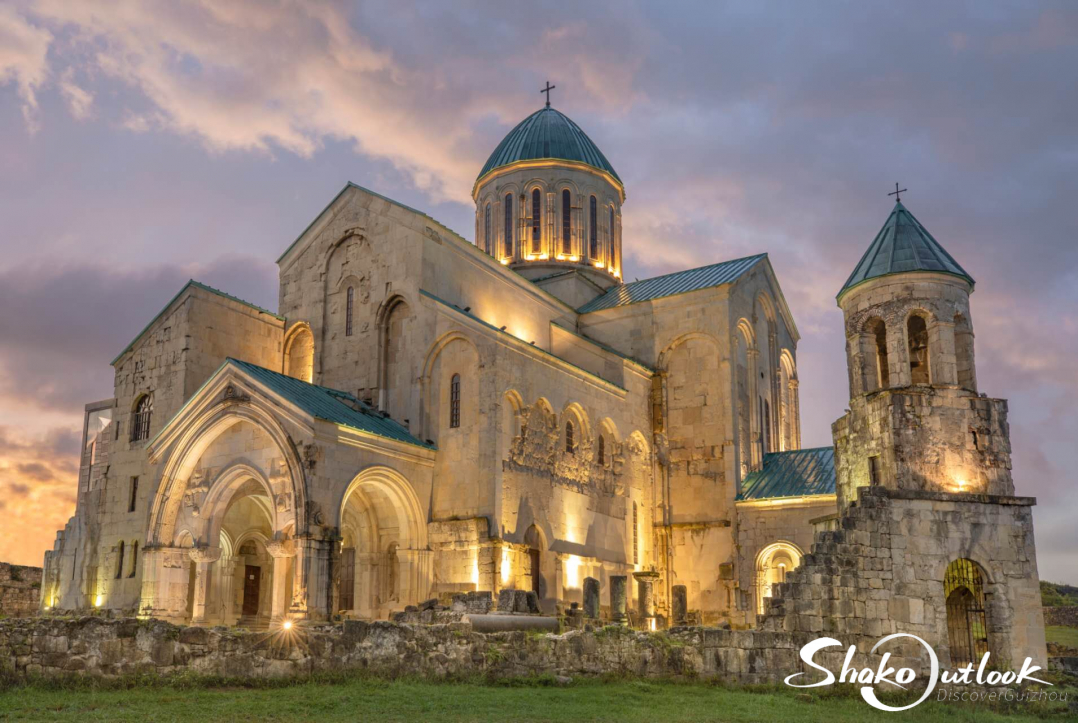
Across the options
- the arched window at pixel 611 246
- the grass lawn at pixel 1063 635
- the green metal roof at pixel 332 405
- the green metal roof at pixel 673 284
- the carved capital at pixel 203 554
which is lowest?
the grass lawn at pixel 1063 635

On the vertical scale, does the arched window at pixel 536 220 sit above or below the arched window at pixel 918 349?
above

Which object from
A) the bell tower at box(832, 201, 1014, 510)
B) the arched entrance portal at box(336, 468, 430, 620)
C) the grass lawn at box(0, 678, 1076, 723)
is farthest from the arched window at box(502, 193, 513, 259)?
the grass lawn at box(0, 678, 1076, 723)

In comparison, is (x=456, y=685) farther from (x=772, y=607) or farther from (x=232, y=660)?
(x=772, y=607)

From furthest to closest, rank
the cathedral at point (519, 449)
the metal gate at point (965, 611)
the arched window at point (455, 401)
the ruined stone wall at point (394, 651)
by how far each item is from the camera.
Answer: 1. the arched window at point (455, 401)
2. the cathedral at point (519, 449)
3. the metal gate at point (965, 611)
4. the ruined stone wall at point (394, 651)

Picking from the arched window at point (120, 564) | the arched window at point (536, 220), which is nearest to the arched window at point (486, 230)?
the arched window at point (536, 220)

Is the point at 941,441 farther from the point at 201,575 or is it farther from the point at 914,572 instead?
the point at 201,575

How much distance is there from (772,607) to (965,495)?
15.3ft

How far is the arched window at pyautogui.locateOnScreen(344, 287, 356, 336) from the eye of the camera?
2792 cm

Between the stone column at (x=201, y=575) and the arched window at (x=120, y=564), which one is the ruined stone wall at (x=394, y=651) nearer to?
the stone column at (x=201, y=575)

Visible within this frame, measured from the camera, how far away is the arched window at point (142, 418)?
2806 centimetres

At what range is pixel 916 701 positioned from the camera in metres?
15.0

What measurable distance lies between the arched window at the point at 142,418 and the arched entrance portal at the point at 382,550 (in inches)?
304

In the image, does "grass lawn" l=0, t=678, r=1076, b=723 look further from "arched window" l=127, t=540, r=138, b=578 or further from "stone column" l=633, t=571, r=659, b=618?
"arched window" l=127, t=540, r=138, b=578

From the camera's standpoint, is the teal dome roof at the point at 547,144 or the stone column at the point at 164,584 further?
the teal dome roof at the point at 547,144
